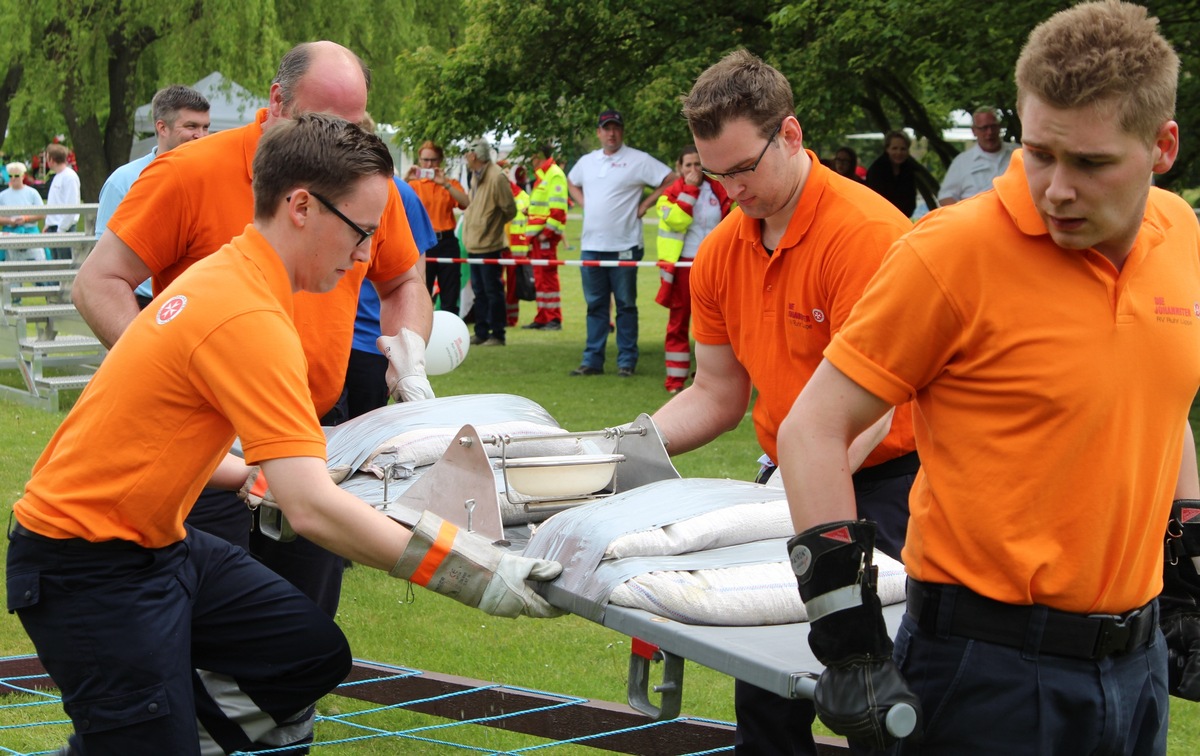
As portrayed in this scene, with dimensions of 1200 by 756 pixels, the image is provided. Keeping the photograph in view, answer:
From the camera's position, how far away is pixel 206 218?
4.12 m

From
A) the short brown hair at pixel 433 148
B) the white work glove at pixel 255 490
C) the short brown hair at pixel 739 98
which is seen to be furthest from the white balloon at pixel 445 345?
the short brown hair at pixel 433 148

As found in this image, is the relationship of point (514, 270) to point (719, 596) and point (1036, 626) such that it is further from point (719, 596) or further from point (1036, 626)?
point (1036, 626)

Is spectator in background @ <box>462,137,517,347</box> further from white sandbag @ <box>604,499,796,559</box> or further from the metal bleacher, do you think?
white sandbag @ <box>604,499,796,559</box>

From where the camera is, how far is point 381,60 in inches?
887

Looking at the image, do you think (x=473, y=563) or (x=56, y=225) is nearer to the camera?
(x=473, y=563)

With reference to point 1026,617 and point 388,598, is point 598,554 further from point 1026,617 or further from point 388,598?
point 388,598

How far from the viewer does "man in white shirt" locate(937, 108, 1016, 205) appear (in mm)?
11141

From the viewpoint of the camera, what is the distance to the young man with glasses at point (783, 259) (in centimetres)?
332

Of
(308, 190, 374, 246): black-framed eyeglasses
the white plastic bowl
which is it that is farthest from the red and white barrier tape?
(308, 190, 374, 246): black-framed eyeglasses

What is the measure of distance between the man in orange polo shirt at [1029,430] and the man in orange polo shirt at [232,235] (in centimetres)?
234

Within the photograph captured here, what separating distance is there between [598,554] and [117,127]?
869 inches

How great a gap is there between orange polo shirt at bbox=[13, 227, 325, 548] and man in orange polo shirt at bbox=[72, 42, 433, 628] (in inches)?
44.1

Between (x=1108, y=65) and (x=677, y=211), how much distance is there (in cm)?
979

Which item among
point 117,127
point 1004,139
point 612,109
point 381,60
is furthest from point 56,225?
point 1004,139
